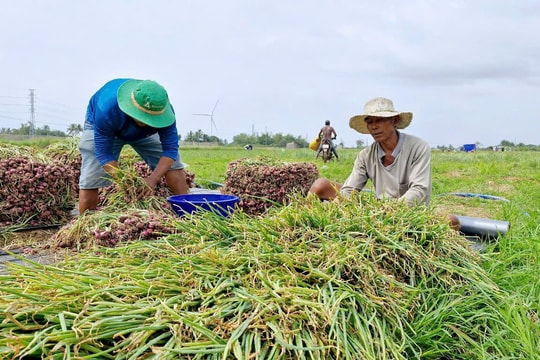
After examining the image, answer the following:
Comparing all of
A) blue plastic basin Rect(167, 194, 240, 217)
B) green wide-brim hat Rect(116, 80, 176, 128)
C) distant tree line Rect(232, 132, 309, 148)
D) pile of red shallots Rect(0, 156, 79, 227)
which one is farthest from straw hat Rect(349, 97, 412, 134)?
distant tree line Rect(232, 132, 309, 148)

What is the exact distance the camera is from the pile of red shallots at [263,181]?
378 centimetres

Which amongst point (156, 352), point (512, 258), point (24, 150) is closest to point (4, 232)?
point (24, 150)

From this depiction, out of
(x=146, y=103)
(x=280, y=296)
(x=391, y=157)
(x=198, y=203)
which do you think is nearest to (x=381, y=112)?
(x=391, y=157)

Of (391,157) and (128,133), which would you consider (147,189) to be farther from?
(391,157)

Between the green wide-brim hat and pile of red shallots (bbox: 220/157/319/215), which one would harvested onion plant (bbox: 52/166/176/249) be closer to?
the green wide-brim hat

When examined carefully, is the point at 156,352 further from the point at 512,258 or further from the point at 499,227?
the point at 499,227

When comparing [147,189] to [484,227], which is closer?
[484,227]

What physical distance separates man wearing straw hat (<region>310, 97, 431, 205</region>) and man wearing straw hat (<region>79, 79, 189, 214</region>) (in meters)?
1.16

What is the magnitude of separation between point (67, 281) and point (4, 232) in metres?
2.18

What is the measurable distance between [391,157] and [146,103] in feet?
4.80

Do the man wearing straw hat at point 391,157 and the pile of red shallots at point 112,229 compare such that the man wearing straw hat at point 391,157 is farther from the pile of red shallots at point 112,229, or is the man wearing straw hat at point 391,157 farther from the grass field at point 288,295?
the pile of red shallots at point 112,229

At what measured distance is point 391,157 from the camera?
97.1 inches

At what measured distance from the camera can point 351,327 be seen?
1.09 metres

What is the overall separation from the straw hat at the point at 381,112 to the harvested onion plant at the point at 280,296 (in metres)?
0.68
